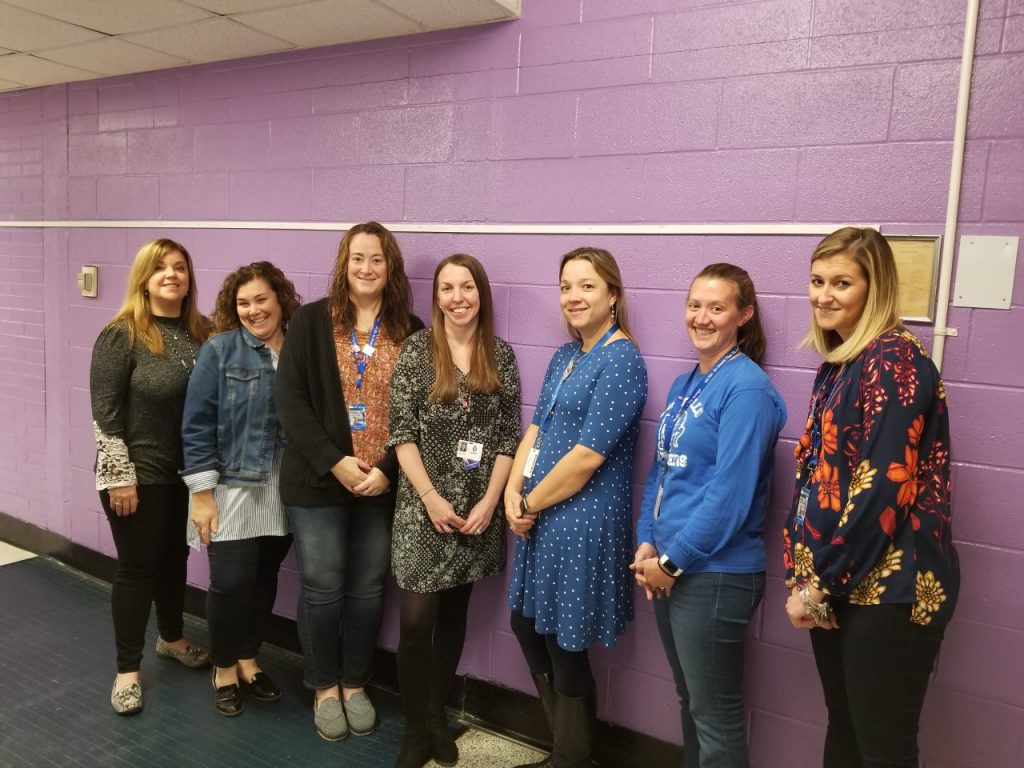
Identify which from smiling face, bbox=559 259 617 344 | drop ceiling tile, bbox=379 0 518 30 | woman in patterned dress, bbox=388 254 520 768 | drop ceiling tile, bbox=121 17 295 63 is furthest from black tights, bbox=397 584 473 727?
drop ceiling tile, bbox=121 17 295 63

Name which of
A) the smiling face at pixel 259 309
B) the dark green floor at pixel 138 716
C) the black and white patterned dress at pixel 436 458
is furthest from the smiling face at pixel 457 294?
the dark green floor at pixel 138 716

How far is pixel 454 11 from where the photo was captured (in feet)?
7.47

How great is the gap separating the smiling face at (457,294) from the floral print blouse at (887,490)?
110 centimetres

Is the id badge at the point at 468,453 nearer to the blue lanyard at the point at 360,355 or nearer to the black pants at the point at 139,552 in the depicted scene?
the blue lanyard at the point at 360,355

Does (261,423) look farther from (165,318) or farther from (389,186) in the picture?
(389,186)

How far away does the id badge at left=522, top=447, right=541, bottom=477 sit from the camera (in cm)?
208

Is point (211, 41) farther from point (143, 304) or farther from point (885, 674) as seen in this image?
point (885, 674)

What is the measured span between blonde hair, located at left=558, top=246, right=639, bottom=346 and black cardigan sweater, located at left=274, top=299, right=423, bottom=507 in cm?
83

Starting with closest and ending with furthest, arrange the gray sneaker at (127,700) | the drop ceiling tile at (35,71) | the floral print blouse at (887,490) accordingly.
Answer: the floral print blouse at (887,490), the gray sneaker at (127,700), the drop ceiling tile at (35,71)

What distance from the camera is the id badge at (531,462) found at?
2.08 meters

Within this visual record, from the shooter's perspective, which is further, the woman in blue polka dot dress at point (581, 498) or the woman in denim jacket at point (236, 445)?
the woman in denim jacket at point (236, 445)

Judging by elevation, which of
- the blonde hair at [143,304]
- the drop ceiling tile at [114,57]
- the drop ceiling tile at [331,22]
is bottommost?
the blonde hair at [143,304]

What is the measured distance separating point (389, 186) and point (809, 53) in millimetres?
1458

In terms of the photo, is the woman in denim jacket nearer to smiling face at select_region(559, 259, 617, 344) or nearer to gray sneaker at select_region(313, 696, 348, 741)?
gray sneaker at select_region(313, 696, 348, 741)
